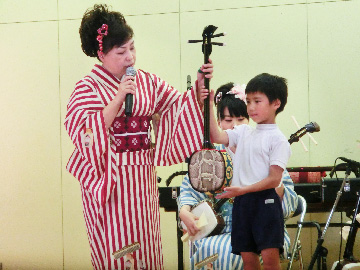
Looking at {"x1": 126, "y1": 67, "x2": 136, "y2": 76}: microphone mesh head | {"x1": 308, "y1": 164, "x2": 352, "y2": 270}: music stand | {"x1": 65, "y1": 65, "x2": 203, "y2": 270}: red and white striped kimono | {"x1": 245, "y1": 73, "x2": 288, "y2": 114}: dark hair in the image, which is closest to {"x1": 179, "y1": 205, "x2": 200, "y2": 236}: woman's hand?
{"x1": 65, "y1": 65, "x2": 203, "y2": 270}: red and white striped kimono

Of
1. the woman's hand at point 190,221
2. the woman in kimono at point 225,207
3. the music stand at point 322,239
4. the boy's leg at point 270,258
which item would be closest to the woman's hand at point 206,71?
A: the woman in kimono at point 225,207

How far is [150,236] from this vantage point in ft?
8.56

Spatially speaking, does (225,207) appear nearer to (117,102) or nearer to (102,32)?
(117,102)

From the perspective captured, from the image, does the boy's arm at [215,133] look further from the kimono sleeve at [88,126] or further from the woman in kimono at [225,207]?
the kimono sleeve at [88,126]

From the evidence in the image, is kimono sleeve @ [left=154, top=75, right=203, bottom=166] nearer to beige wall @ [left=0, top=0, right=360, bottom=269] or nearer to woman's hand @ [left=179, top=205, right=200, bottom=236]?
woman's hand @ [left=179, top=205, right=200, bottom=236]

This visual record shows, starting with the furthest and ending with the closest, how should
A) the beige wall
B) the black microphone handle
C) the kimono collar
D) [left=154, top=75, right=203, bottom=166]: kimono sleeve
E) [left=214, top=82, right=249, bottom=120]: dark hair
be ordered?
1. the beige wall
2. [left=214, top=82, right=249, bottom=120]: dark hair
3. [left=154, top=75, right=203, bottom=166]: kimono sleeve
4. the kimono collar
5. the black microphone handle

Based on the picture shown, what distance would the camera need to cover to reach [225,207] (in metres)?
3.27

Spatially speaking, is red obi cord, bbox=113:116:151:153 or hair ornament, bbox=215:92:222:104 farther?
hair ornament, bbox=215:92:222:104

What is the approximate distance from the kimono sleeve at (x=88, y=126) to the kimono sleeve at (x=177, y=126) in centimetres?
32

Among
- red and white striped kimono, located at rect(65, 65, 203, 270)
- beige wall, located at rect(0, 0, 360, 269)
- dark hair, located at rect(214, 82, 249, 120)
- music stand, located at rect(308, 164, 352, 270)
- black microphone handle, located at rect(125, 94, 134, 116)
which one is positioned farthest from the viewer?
beige wall, located at rect(0, 0, 360, 269)

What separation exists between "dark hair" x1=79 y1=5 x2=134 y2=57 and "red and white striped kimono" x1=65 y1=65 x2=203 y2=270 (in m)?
0.12

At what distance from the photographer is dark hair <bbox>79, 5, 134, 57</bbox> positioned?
2525mm

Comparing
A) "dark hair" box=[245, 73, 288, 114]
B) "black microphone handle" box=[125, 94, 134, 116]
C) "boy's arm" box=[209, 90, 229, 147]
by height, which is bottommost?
"boy's arm" box=[209, 90, 229, 147]

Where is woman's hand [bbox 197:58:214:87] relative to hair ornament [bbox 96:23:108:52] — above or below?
below
